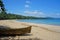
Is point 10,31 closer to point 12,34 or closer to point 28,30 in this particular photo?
point 12,34

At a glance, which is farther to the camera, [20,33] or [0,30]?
[20,33]

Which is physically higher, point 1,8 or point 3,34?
point 1,8

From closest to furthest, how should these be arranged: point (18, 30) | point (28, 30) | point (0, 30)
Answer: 1. point (0, 30)
2. point (18, 30)
3. point (28, 30)

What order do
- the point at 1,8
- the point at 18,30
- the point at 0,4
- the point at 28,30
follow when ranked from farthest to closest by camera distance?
the point at 1,8 < the point at 0,4 < the point at 28,30 < the point at 18,30

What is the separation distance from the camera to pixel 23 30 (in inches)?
361

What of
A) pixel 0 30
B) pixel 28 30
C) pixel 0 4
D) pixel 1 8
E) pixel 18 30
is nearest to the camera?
pixel 0 30

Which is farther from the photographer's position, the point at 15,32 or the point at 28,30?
the point at 28,30

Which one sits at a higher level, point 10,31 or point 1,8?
point 1,8

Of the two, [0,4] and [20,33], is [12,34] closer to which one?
[20,33]

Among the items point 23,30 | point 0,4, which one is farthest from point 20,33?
point 0,4

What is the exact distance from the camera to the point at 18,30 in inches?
→ 349

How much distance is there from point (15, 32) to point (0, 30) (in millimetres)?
885

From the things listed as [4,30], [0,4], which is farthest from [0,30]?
[0,4]

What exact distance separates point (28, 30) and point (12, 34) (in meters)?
1.30
